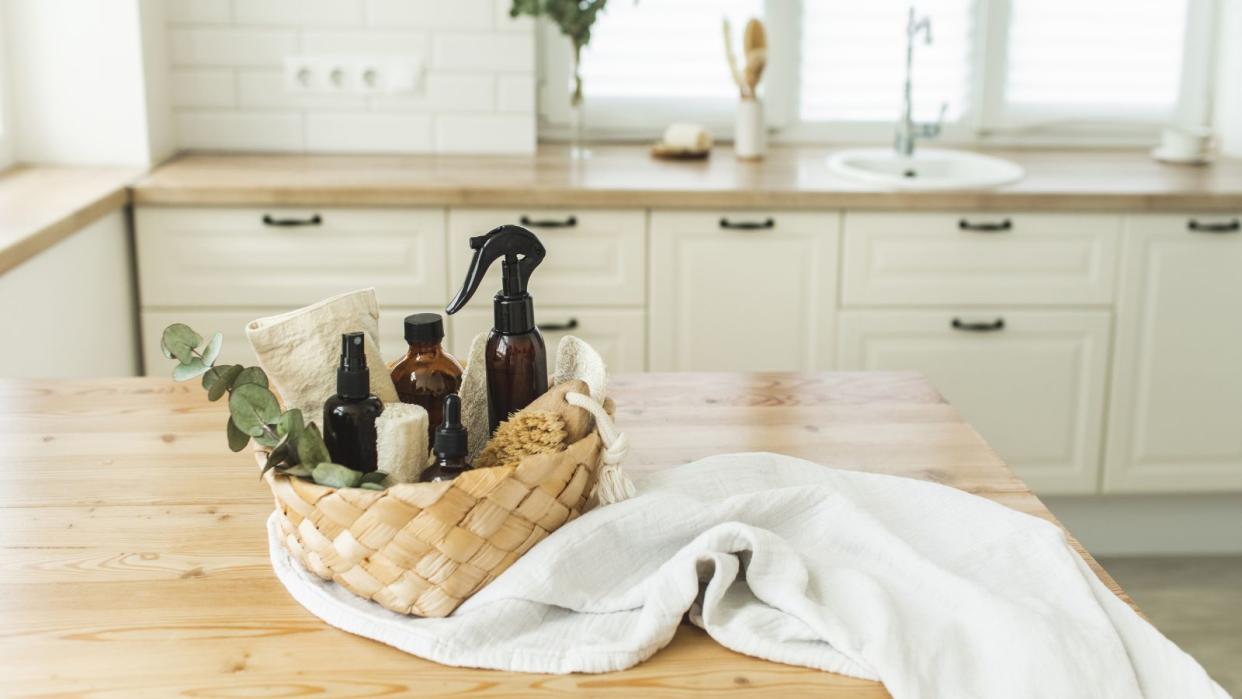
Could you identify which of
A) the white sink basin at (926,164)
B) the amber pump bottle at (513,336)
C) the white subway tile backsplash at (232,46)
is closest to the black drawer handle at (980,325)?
the white sink basin at (926,164)

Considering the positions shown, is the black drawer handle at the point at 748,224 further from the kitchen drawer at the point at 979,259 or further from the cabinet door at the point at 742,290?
the kitchen drawer at the point at 979,259

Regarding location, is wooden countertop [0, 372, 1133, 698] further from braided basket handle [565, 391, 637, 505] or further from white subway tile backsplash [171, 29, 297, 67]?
white subway tile backsplash [171, 29, 297, 67]

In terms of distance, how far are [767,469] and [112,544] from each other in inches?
22.1

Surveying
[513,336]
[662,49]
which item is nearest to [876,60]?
[662,49]

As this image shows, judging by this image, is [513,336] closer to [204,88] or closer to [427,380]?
[427,380]

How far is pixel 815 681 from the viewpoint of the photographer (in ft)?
2.95

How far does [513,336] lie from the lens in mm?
1062

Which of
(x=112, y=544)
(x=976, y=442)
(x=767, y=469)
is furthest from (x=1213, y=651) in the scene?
(x=112, y=544)

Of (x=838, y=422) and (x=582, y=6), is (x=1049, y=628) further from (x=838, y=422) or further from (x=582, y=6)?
(x=582, y=6)

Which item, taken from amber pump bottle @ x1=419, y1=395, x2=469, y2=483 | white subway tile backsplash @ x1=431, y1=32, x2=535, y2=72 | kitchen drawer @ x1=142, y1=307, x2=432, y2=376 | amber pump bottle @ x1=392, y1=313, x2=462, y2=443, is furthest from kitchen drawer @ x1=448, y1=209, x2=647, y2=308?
amber pump bottle @ x1=419, y1=395, x2=469, y2=483

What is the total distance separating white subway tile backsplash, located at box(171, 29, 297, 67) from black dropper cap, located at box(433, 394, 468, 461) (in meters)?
2.55

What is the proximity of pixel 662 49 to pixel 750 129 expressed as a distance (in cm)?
38

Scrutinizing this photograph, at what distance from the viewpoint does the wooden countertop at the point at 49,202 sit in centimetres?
233

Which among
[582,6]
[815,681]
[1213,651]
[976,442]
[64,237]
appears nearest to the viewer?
[815,681]
